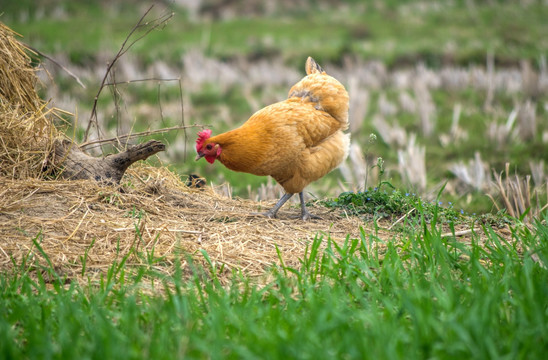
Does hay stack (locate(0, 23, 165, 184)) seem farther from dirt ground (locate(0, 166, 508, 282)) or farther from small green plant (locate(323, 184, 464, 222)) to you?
small green plant (locate(323, 184, 464, 222))

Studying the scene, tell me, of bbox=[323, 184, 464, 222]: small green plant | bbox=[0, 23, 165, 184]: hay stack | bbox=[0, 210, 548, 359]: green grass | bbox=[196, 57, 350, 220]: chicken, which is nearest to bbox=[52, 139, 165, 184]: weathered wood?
bbox=[0, 23, 165, 184]: hay stack

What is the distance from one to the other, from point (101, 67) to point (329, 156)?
36.3 ft

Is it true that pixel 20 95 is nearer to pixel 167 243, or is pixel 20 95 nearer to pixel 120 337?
pixel 167 243

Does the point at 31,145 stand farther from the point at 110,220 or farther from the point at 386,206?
the point at 386,206

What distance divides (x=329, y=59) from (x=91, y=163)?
11767 mm

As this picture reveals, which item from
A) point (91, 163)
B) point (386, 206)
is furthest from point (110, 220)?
point (386, 206)

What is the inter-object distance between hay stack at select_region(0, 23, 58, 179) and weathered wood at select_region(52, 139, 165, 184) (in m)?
0.10

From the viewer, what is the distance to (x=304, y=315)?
7.27 ft

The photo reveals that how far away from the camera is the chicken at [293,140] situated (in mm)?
3652

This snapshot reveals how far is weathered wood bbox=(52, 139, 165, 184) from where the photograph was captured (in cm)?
381

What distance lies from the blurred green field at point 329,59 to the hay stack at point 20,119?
613 millimetres

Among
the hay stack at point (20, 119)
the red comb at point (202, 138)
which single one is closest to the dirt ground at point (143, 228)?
the hay stack at point (20, 119)

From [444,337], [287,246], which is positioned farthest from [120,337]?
[287,246]

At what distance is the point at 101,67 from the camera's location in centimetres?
1353
